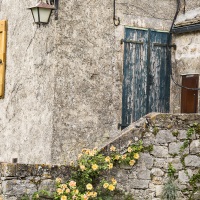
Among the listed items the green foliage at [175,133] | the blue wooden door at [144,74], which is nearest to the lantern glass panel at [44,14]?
the blue wooden door at [144,74]

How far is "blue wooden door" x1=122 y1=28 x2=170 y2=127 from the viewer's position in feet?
35.4

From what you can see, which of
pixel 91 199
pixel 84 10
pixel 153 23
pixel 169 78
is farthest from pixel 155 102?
pixel 91 199

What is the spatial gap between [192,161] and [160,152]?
50cm

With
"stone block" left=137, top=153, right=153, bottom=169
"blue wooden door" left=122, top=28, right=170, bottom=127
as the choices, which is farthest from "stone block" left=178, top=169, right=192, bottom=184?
"blue wooden door" left=122, top=28, right=170, bottom=127

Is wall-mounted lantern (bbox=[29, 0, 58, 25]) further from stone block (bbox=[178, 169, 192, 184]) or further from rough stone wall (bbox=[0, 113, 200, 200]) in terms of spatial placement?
stone block (bbox=[178, 169, 192, 184])

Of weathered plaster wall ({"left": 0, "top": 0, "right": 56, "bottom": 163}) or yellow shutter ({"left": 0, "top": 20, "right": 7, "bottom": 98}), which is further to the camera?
yellow shutter ({"left": 0, "top": 20, "right": 7, "bottom": 98})

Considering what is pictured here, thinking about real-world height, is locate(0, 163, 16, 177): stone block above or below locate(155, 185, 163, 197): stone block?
above

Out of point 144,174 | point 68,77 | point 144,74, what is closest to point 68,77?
point 68,77

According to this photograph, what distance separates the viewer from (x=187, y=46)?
435 inches

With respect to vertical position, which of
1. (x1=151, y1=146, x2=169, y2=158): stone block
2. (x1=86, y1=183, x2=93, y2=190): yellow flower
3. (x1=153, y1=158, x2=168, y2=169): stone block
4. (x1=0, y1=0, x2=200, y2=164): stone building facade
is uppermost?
(x1=0, y1=0, x2=200, y2=164): stone building facade

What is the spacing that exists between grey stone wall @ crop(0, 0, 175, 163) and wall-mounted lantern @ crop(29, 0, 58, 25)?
118 mm

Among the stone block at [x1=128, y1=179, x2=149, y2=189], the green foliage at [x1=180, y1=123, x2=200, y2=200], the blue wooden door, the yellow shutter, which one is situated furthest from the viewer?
the yellow shutter

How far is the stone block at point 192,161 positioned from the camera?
8.68 m

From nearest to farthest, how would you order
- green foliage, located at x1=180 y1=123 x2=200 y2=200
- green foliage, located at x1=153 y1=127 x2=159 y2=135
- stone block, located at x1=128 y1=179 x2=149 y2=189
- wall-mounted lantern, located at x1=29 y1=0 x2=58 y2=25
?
stone block, located at x1=128 y1=179 x2=149 y2=189 < green foliage, located at x1=153 y1=127 x2=159 y2=135 < green foliage, located at x1=180 y1=123 x2=200 y2=200 < wall-mounted lantern, located at x1=29 y1=0 x2=58 y2=25
